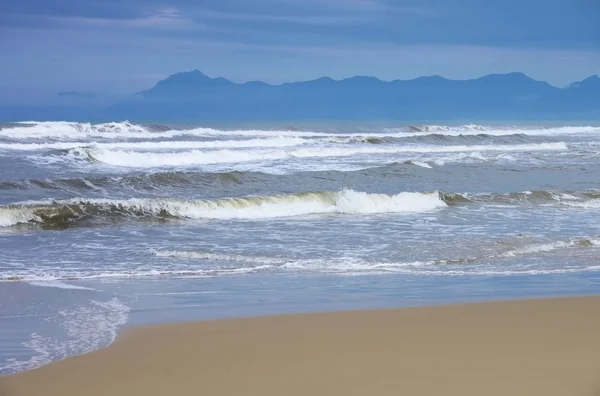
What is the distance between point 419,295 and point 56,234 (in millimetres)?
5755

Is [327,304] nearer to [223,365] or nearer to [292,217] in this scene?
[223,365]

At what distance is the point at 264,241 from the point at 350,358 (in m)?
5.13

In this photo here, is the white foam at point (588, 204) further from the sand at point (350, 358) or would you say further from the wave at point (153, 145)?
the wave at point (153, 145)

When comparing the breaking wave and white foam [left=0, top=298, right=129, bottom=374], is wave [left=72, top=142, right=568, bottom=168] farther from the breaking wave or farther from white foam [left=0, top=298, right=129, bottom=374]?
white foam [left=0, top=298, right=129, bottom=374]

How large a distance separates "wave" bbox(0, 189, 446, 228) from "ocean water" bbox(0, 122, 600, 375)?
0.03 m

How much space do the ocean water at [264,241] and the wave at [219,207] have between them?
31 millimetres

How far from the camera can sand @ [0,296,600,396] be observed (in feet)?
12.0

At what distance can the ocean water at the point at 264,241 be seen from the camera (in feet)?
18.7

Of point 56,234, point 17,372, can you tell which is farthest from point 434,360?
point 56,234

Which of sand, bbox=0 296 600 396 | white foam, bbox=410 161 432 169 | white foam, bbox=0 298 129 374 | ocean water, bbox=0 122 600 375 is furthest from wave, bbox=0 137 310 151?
sand, bbox=0 296 600 396

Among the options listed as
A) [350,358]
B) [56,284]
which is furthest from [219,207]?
[350,358]

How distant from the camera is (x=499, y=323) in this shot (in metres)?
4.95

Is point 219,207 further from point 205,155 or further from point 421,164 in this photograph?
point 205,155

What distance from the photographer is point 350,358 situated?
4.14m
